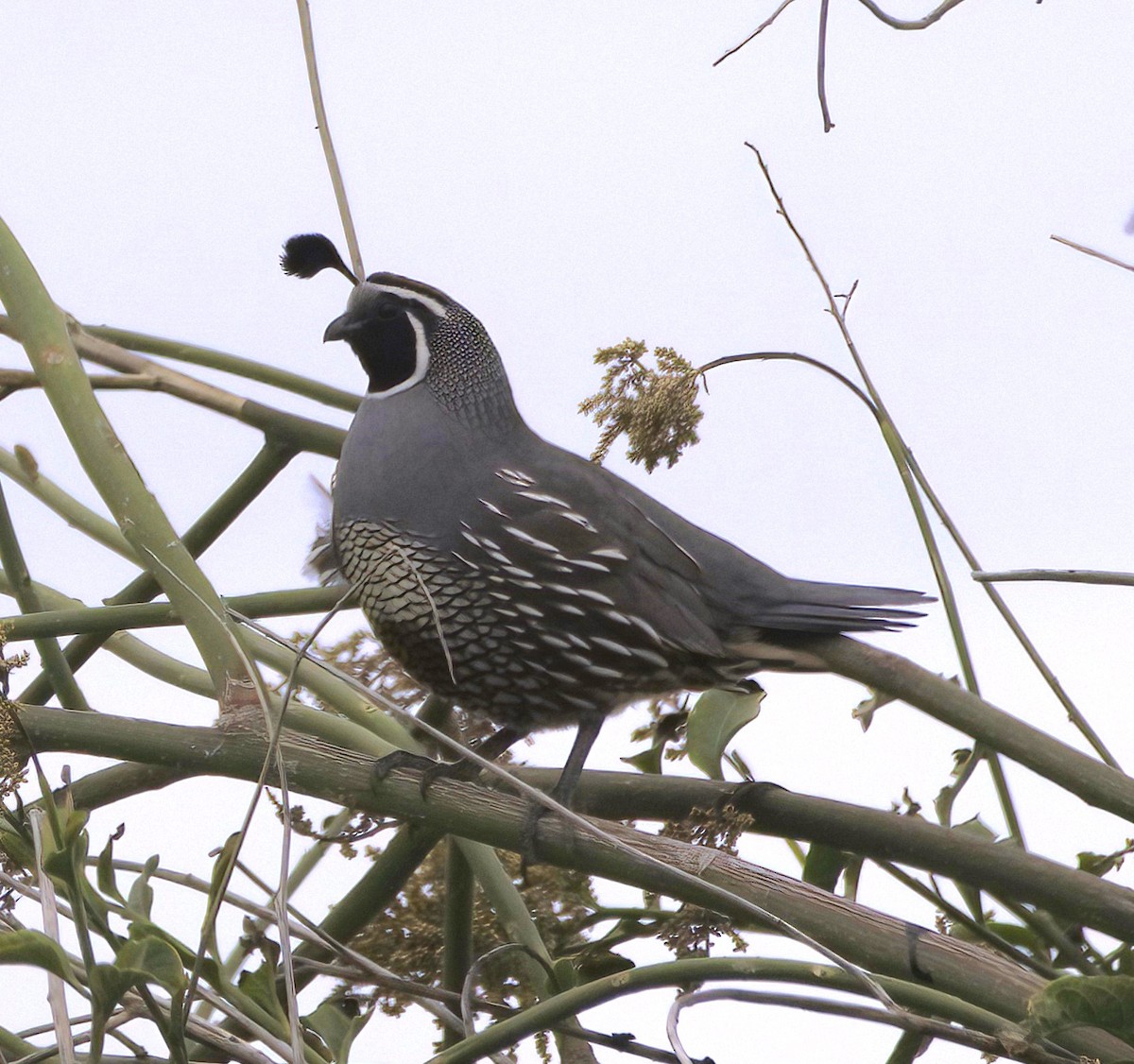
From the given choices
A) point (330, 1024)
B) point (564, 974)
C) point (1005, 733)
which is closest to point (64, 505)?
point (330, 1024)

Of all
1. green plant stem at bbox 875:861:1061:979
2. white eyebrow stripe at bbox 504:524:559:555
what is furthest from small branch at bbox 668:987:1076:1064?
white eyebrow stripe at bbox 504:524:559:555

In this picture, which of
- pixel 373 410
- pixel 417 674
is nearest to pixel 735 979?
pixel 417 674

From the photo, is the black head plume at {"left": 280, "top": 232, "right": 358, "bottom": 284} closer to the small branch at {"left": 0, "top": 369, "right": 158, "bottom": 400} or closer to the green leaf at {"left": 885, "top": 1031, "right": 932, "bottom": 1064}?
the small branch at {"left": 0, "top": 369, "right": 158, "bottom": 400}

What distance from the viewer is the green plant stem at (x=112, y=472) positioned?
1.38 meters

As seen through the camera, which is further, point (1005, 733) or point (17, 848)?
point (1005, 733)

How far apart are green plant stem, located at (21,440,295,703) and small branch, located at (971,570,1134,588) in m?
0.89

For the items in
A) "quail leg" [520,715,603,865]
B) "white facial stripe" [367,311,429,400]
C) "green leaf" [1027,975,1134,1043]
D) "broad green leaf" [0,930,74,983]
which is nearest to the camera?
"broad green leaf" [0,930,74,983]

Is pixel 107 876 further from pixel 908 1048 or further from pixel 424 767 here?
pixel 908 1048

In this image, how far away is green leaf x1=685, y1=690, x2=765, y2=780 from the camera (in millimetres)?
1643

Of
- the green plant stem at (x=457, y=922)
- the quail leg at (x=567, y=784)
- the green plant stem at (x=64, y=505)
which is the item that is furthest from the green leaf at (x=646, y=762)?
the green plant stem at (x=64, y=505)

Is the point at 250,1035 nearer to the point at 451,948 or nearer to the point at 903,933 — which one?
the point at 451,948

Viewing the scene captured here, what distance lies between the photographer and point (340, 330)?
7.04 feet

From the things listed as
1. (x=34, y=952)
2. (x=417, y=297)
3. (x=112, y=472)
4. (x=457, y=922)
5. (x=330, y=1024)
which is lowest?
(x=34, y=952)

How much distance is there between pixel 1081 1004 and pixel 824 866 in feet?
1.56
